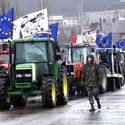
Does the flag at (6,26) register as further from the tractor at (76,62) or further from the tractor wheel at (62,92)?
the tractor wheel at (62,92)

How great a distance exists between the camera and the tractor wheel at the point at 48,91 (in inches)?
580

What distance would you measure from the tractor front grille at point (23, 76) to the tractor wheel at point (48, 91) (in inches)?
20.5

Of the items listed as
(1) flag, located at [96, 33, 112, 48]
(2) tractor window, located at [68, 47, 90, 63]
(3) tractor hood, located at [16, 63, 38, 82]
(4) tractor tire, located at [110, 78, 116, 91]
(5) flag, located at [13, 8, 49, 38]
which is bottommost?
(4) tractor tire, located at [110, 78, 116, 91]

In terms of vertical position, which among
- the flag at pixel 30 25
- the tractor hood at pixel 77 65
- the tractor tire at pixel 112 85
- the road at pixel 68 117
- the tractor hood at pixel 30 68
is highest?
the flag at pixel 30 25

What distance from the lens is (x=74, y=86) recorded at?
21.2m

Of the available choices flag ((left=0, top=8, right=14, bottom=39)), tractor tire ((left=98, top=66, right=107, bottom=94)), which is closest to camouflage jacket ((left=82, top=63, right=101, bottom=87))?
tractor tire ((left=98, top=66, right=107, bottom=94))

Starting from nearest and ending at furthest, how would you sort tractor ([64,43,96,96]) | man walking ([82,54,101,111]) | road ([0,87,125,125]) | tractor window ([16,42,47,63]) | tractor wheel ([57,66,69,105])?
road ([0,87,125,125])
man walking ([82,54,101,111])
tractor window ([16,42,47,63])
tractor wheel ([57,66,69,105])
tractor ([64,43,96,96])

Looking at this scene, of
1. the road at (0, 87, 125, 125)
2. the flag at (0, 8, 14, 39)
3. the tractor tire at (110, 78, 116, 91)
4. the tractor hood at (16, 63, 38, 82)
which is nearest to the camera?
the road at (0, 87, 125, 125)

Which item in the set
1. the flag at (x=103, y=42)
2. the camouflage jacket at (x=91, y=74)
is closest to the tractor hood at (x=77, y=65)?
the flag at (x=103, y=42)

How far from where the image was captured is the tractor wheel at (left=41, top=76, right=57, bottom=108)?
14.7 meters

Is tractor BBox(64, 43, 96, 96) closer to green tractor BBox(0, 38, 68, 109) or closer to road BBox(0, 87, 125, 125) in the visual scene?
green tractor BBox(0, 38, 68, 109)

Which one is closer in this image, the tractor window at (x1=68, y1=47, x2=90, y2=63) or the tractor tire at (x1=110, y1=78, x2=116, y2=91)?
the tractor window at (x1=68, y1=47, x2=90, y2=63)

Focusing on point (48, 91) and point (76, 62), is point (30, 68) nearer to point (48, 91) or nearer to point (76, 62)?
point (48, 91)

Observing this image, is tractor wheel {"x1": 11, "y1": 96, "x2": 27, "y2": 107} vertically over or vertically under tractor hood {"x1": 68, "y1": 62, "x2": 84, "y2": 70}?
under
